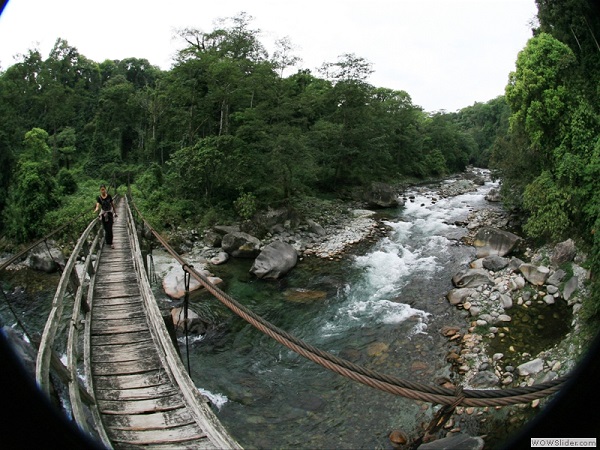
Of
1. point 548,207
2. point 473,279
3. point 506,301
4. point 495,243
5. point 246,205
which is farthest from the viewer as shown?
point 246,205

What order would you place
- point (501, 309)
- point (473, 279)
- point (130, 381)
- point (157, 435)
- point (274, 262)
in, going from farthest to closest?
point (274, 262), point (473, 279), point (501, 309), point (130, 381), point (157, 435)

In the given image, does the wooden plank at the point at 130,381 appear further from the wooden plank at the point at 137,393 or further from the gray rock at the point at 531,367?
the gray rock at the point at 531,367

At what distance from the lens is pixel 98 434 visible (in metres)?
2.35

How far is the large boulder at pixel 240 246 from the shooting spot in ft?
44.0

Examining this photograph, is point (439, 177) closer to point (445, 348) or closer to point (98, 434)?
point (445, 348)

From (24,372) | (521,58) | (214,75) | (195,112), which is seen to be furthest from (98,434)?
(195,112)

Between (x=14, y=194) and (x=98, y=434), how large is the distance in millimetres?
17246

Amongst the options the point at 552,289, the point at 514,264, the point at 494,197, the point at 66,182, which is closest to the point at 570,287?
the point at 552,289

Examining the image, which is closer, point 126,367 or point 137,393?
point 137,393

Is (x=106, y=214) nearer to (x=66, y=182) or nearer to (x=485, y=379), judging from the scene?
(x=485, y=379)

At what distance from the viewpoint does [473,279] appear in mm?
10008

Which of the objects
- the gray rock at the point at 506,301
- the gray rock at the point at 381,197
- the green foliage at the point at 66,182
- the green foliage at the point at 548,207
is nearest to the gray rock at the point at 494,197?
the gray rock at the point at 381,197

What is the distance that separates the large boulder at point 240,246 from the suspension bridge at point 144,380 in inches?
335

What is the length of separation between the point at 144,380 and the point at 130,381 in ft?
0.42
